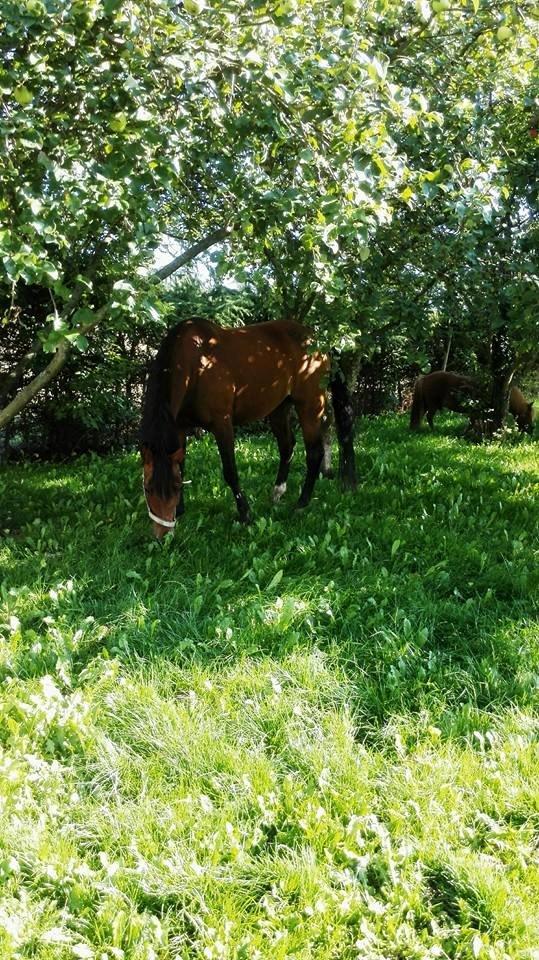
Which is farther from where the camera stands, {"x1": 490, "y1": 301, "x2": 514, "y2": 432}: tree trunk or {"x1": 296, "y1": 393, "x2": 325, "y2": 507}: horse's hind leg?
{"x1": 490, "y1": 301, "x2": 514, "y2": 432}: tree trunk

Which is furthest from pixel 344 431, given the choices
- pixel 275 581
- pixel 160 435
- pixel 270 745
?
pixel 270 745

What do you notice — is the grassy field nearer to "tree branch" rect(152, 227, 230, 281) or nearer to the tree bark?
"tree branch" rect(152, 227, 230, 281)

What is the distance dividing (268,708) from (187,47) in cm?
340

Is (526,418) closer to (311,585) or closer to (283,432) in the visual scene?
(283,432)

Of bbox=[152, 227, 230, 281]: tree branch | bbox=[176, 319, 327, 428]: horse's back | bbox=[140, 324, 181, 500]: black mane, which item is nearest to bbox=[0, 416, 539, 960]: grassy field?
bbox=[140, 324, 181, 500]: black mane

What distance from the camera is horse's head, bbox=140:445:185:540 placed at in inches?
200

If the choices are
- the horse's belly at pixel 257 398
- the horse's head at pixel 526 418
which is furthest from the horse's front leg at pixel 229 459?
the horse's head at pixel 526 418

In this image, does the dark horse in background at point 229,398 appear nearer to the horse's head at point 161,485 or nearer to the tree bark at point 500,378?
the horse's head at point 161,485

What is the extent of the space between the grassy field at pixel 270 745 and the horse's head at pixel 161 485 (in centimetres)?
20

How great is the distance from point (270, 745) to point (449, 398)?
9.50 meters

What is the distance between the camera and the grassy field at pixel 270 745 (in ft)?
7.23

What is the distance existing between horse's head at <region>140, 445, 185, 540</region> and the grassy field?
0.67 ft

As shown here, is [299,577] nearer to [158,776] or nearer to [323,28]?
[158,776]

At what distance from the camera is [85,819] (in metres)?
2.57
